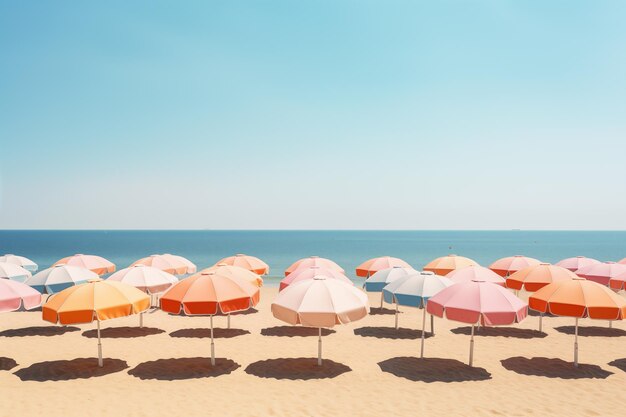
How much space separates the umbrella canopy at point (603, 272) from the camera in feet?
55.5

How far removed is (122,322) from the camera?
17547 millimetres

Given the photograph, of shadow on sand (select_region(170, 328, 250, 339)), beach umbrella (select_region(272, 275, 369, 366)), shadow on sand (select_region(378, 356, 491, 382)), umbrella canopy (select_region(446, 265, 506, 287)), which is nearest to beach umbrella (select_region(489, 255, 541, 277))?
umbrella canopy (select_region(446, 265, 506, 287))

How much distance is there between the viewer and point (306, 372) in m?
11.1

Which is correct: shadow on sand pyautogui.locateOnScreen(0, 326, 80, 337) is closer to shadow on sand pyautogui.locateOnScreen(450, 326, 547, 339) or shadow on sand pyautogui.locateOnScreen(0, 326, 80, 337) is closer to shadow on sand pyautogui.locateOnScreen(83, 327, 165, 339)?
shadow on sand pyautogui.locateOnScreen(83, 327, 165, 339)

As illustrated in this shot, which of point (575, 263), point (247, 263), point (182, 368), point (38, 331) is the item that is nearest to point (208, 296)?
point (182, 368)

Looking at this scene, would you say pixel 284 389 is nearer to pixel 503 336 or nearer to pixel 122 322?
pixel 503 336

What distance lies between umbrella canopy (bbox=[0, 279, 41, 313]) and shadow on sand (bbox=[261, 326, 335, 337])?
24.6ft

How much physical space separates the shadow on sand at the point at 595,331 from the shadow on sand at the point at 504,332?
51.3 inches

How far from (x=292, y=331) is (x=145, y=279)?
5523 millimetres

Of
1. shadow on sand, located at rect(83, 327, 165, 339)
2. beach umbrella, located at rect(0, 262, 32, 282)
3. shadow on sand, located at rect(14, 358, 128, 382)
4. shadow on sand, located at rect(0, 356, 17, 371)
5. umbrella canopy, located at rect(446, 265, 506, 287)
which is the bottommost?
shadow on sand, located at rect(83, 327, 165, 339)

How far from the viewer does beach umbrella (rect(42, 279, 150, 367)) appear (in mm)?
9570

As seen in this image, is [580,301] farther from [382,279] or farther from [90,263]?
[90,263]

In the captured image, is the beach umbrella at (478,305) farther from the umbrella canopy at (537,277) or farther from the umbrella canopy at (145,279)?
the umbrella canopy at (145,279)

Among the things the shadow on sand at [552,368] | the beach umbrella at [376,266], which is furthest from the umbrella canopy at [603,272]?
the beach umbrella at [376,266]
